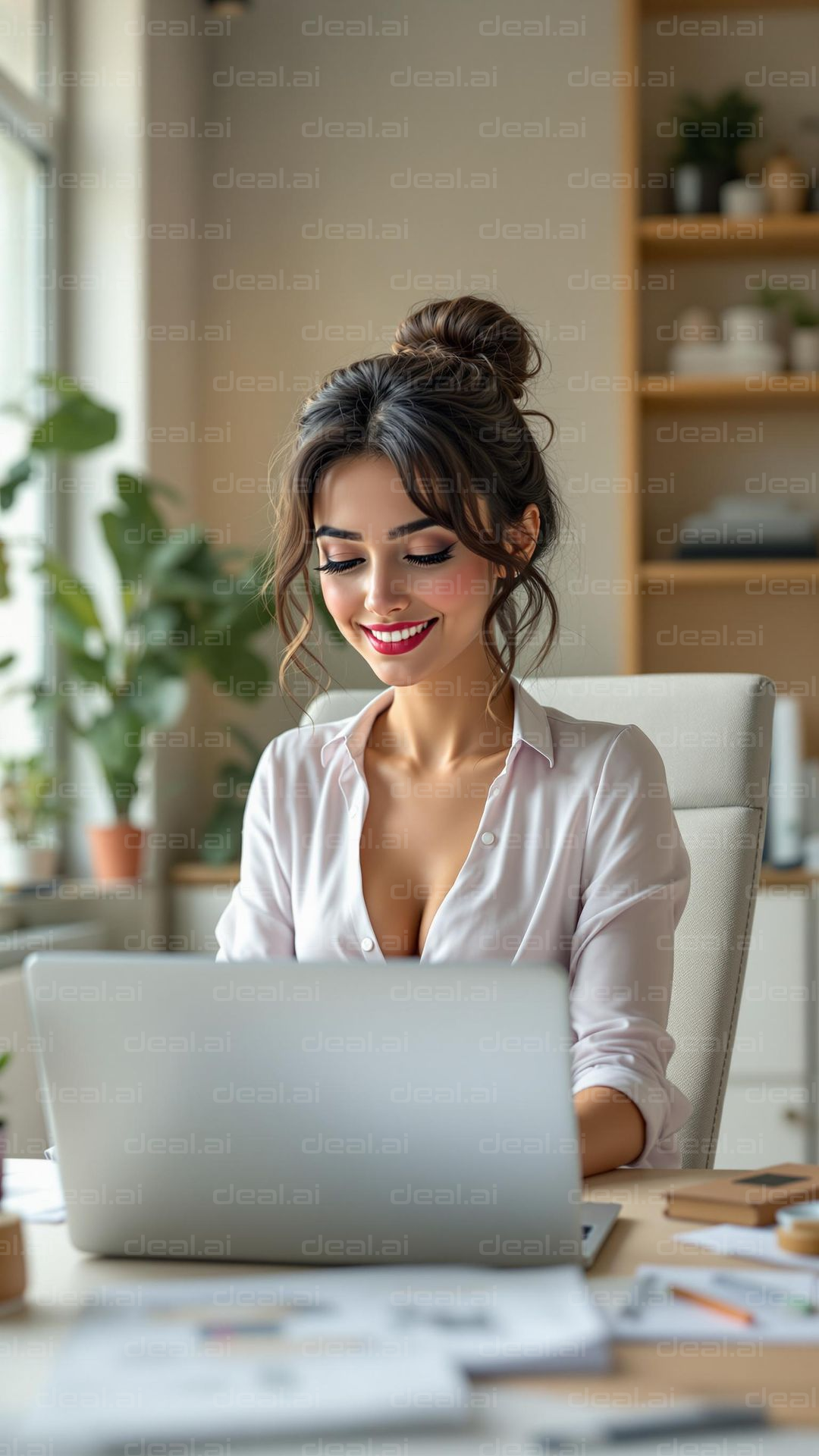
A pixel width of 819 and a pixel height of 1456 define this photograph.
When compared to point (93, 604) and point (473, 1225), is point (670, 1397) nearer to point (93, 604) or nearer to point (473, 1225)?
point (473, 1225)

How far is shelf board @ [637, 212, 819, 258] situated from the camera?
321 cm

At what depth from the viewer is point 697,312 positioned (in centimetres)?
330

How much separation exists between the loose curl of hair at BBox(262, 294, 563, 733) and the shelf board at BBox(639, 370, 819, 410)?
1711 millimetres

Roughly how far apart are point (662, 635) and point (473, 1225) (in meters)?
2.75

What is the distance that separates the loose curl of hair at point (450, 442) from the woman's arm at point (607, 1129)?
1.63ft

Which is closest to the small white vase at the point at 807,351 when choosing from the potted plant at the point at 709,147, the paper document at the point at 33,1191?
the potted plant at the point at 709,147

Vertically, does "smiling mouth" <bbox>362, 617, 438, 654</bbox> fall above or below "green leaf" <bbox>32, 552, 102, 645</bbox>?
below

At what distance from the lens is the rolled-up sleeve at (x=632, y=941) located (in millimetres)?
1202

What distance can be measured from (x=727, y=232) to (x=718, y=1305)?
289 cm

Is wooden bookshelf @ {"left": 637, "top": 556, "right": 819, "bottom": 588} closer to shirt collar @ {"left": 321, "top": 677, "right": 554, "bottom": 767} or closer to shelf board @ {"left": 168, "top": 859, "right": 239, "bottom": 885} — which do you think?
shelf board @ {"left": 168, "top": 859, "right": 239, "bottom": 885}

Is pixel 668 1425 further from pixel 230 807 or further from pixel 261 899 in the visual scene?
pixel 230 807

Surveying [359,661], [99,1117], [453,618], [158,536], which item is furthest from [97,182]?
[99,1117]

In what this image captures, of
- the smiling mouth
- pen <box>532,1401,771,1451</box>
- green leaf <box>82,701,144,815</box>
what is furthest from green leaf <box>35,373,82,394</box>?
pen <box>532,1401,771,1451</box>

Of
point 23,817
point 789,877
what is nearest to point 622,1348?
point 789,877
